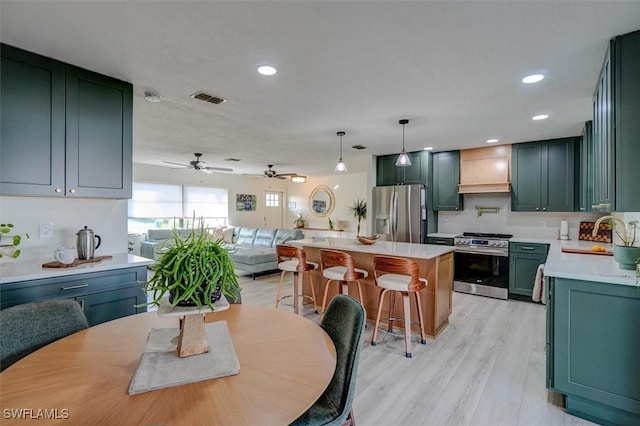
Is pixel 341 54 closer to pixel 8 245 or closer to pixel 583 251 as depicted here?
pixel 8 245

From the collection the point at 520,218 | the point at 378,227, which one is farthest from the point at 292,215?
the point at 520,218

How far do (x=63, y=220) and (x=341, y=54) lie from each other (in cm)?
257

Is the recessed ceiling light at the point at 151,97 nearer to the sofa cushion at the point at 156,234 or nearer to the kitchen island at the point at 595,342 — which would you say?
the kitchen island at the point at 595,342

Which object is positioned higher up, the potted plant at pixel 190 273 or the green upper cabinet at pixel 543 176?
the green upper cabinet at pixel 543 176

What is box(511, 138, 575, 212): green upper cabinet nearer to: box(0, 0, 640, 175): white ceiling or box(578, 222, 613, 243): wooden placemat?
box(578, 222, 613, 243): wooden placemat

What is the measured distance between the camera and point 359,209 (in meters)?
8.58

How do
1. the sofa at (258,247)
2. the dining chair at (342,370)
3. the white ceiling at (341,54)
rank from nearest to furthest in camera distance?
the dining chair at (342,370) < the white ceiling at (341,54) < the sofa at (258,247)

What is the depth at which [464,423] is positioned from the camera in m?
2.00

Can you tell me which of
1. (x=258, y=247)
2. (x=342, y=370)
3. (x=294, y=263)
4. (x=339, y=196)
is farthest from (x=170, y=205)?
(x=342, y=370)

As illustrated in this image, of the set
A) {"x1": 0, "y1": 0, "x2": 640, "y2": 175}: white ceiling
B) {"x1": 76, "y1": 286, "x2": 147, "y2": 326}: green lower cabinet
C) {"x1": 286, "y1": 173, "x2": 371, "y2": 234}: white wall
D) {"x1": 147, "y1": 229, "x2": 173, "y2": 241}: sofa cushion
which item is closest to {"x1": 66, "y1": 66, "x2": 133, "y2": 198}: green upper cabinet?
{"x1": 0, "y1": 0, "x2": 640, "y2": 175}: white ceiling

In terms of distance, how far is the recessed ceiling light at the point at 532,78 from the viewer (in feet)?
7.98

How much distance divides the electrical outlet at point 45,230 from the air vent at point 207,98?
1596 mm

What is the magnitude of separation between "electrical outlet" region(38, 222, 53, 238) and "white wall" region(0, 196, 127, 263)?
0.8 inches

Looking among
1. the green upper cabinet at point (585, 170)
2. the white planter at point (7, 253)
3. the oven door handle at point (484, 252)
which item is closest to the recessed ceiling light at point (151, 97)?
the white planter at point (7, 253)
